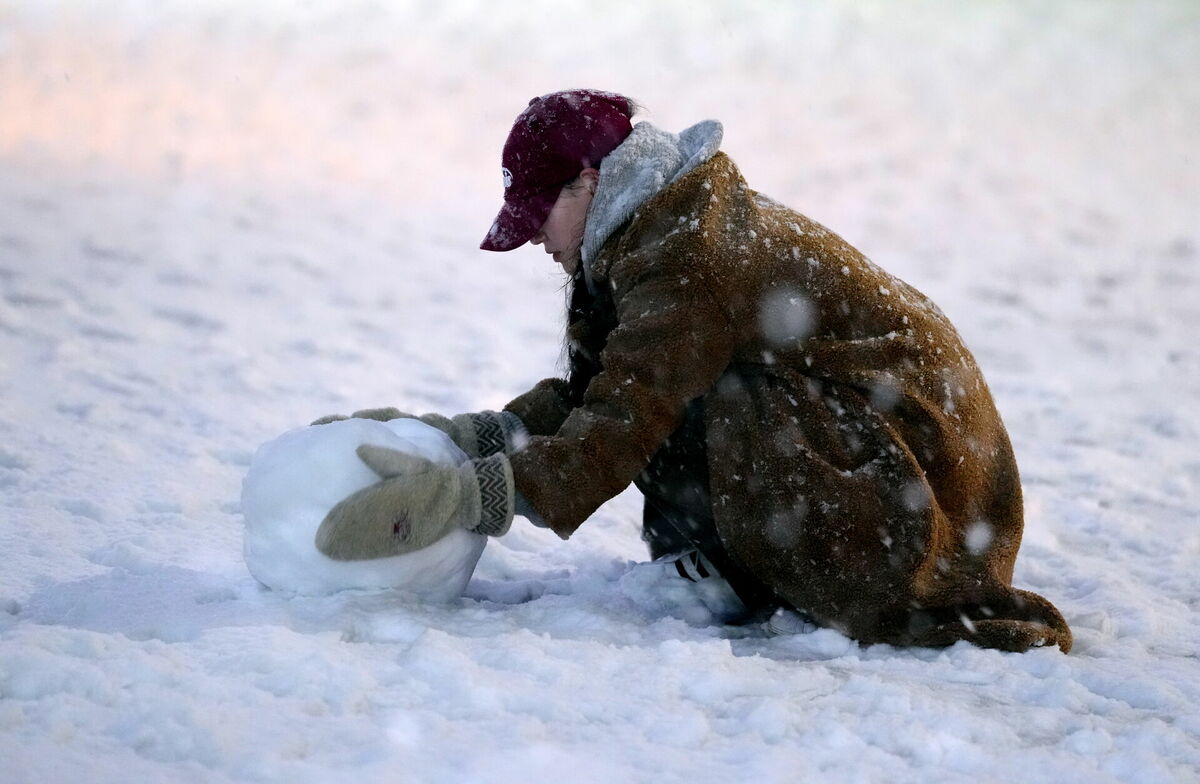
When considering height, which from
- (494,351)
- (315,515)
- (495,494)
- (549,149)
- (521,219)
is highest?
(549,149)

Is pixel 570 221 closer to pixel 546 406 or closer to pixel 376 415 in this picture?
pixel 546 406

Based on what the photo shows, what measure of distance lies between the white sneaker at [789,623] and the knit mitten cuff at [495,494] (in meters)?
0.58

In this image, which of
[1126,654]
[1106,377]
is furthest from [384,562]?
[1106,377]

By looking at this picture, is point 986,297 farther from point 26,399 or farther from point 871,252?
point 26,399

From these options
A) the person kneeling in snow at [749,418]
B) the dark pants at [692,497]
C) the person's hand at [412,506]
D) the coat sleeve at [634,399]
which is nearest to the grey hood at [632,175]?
the person kneeling in snow at [749,418]

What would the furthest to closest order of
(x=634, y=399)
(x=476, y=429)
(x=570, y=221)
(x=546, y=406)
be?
(x=546, y=406) → (x=476, y=429) → (x=570, y=221) → (x=634, y=399)

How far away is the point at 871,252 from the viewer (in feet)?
21.9

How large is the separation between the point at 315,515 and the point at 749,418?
78 centimetres

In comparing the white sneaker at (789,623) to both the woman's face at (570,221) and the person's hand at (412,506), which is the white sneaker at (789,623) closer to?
the person's hand at (412,506)

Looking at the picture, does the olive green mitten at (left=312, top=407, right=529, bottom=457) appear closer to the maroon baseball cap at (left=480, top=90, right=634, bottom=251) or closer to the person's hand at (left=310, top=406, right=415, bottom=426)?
the person's hand at (left=310, top=406, right=415, bottom=426)

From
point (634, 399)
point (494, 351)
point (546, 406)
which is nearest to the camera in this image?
point (634, 399)

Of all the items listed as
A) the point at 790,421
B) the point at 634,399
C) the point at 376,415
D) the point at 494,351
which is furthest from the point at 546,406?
the point at 494,351

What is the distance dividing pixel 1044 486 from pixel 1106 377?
145cm

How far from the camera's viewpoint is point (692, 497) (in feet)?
7.55
